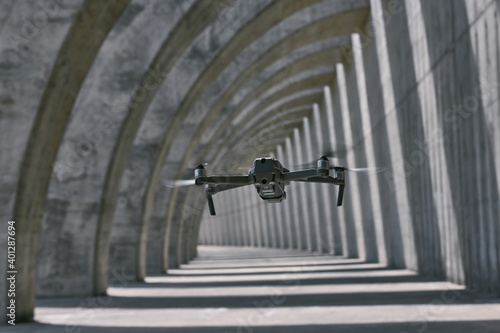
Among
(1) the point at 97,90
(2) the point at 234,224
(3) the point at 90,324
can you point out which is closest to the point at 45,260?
(1) the point at 97,90

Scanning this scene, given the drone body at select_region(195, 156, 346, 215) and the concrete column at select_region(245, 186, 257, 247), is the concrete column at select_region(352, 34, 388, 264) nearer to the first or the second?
the drone body at select_region(195, 156, 346, 215)

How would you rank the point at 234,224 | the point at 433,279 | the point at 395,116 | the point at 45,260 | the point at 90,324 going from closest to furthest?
the point at 90,324 → the point at 45,260 → the point at 433,279 → the point at 395,116 → the point at 234,224

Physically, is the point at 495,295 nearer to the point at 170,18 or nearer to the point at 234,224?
the point at 170,18

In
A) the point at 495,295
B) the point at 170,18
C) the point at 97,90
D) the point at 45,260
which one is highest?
the point at 170,18

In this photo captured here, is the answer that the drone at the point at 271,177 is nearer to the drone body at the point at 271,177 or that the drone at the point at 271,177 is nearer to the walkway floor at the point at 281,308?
the drone body at the point at 271,177

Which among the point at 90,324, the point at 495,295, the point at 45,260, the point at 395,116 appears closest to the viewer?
the point at 90,324

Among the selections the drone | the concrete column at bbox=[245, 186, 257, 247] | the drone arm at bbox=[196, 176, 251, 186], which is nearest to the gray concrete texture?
the drone
